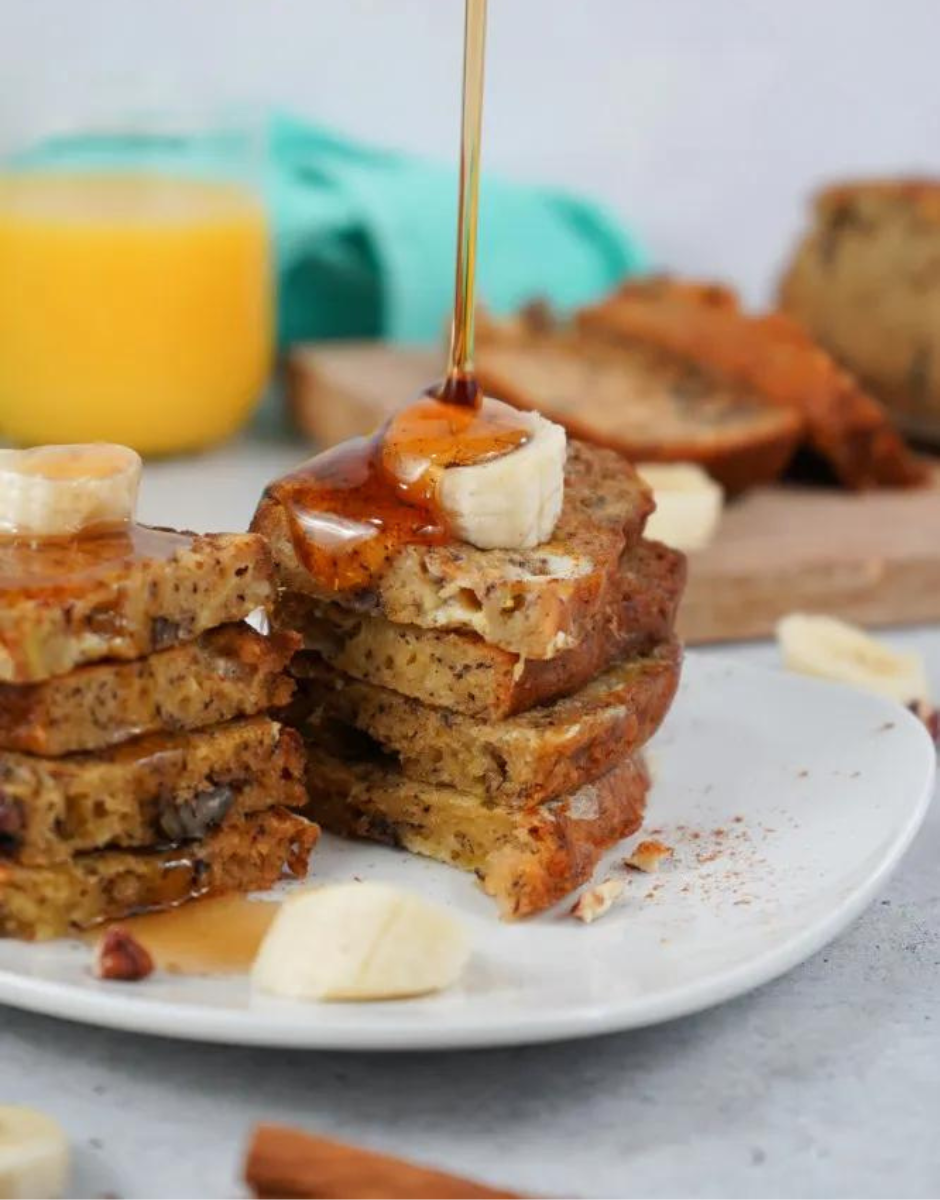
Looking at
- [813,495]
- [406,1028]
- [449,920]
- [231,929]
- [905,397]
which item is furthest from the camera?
[905,397]

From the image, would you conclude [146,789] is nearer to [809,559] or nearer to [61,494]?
[61,494]

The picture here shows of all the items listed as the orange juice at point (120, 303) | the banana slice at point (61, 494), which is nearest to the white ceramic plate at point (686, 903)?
the banana slice at point (61, 494)

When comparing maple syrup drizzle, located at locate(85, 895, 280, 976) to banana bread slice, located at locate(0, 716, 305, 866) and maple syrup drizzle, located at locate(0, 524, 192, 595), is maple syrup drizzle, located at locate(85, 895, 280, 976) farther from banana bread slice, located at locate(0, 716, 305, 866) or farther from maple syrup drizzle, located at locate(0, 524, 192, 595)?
maple syrup drizzle, located at locate(0, 524, 192, 595)

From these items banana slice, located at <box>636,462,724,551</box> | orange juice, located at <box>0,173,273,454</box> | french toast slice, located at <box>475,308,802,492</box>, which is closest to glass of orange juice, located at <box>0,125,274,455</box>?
orange juice, located at <box>0,173,273,454</box>

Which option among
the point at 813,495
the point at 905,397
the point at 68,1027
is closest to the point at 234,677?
the point at 68,1027

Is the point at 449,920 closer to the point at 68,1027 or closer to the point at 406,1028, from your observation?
the point at 406,1028

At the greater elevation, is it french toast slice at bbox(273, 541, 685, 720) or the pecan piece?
french toast slice at bbox(273, 541, 685, 720)
